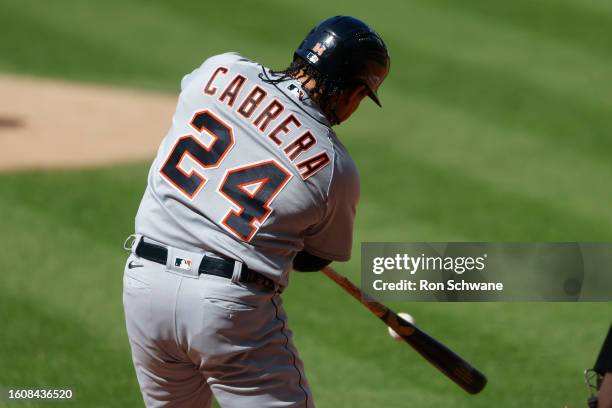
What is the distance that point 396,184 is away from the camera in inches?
325

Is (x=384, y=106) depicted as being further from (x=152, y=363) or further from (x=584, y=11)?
(x=152, y=363)

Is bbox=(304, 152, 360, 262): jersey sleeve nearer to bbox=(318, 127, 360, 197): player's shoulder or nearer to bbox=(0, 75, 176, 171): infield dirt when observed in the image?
bbox=(318, 127, 360, 197): player's shoulder

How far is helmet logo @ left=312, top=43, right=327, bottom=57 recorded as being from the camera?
3.61 meters

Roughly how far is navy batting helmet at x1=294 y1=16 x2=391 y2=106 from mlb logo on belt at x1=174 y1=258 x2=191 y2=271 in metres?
0.85

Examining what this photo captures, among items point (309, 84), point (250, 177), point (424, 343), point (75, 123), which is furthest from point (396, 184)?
point (250, 177)

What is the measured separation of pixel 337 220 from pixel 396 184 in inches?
185

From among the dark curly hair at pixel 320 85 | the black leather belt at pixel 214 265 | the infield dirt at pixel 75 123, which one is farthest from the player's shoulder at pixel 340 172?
the infield dirt at pixel 75 123

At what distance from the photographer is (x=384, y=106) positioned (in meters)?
10.1

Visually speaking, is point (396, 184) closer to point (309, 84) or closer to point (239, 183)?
point (309, 84)

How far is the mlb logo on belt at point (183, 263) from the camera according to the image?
11.3 ft

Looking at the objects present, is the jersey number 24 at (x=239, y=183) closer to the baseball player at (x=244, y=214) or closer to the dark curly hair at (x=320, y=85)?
the baseball player at (x=244, y=214)

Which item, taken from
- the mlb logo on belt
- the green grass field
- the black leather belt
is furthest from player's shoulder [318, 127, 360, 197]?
the green grass field

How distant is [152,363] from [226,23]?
28.4 feet

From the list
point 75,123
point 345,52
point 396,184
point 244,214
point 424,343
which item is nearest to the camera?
point 244,214
